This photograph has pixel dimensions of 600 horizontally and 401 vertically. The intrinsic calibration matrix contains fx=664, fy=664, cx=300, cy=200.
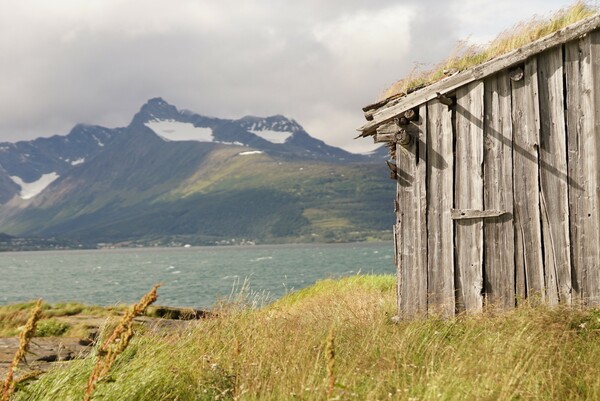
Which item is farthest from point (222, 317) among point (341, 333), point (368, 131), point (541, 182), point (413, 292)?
point (541, 182)

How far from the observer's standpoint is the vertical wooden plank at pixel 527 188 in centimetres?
1073

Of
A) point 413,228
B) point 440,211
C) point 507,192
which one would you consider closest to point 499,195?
point 507,192

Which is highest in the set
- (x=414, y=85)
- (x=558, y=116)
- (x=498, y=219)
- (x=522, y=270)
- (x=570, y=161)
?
(x=414, y=85)

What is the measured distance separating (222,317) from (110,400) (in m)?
3.94

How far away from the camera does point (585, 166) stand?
10.5 meters

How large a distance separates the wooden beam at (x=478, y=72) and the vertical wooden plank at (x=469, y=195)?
0.90 feet

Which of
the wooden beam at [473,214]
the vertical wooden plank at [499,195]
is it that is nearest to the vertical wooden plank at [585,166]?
the vertical wooden plank at [499,195]

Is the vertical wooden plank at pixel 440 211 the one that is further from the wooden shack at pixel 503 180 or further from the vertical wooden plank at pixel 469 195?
the vertical wooden plank at pixel 469 195

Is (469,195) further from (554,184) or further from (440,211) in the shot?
(554,184)

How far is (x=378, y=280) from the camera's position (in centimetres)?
2173

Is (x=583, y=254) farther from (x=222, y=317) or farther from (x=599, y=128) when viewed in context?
(x=222, y=317)

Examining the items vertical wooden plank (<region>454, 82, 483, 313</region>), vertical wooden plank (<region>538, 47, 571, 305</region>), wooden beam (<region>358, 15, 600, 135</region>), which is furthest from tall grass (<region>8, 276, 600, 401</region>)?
wooden beam (<region>358, 15, 600, 135</region>)

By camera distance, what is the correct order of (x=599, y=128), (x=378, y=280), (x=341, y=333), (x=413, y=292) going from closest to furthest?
(x=341, y=333)
(x=599, y=128)
(x=413, y=292)
(x=378, y=280)

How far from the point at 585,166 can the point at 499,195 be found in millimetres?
1385
